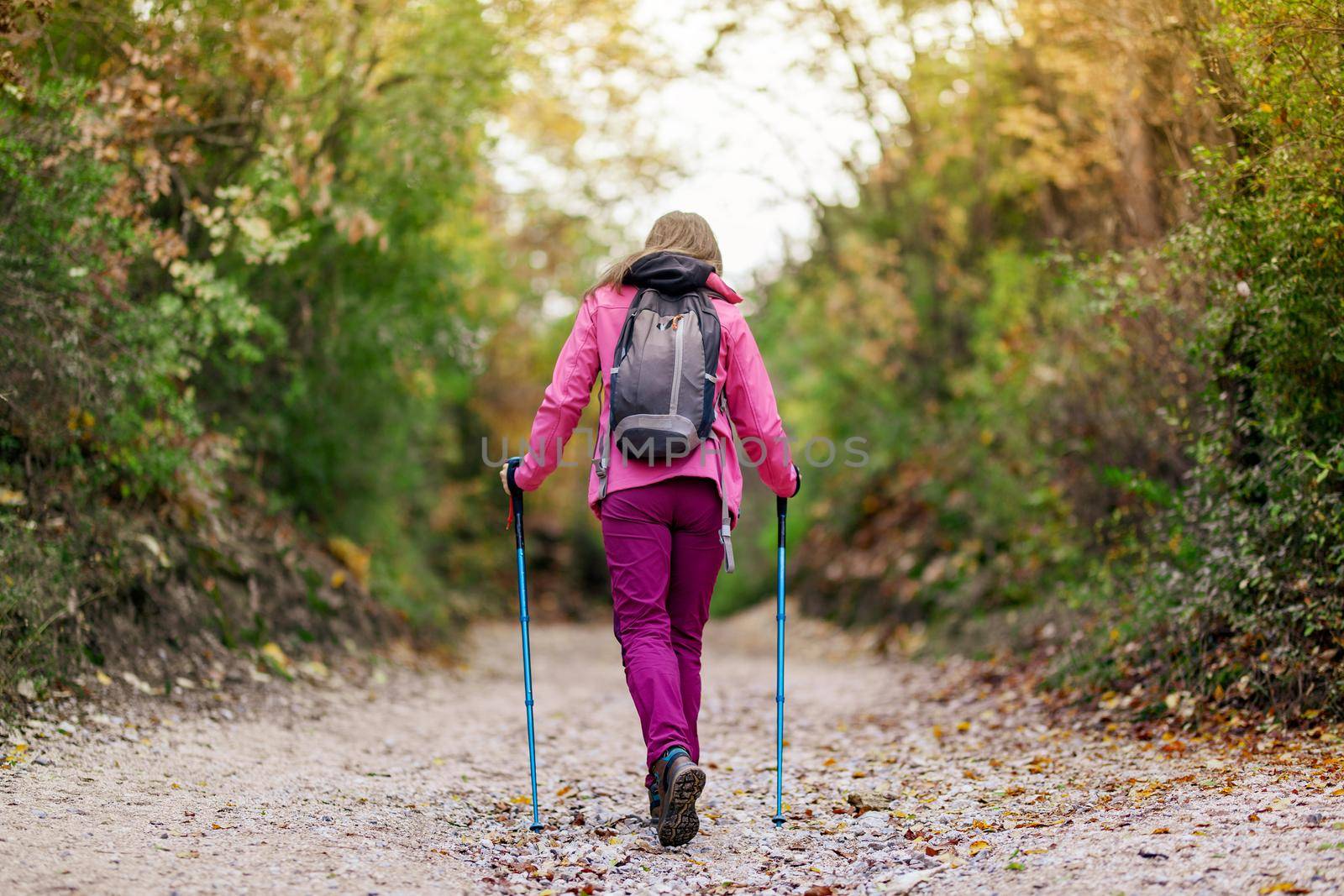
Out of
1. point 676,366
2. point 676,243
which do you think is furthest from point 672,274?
point 676,366

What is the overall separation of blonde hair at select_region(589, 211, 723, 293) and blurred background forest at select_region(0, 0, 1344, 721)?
2.33m

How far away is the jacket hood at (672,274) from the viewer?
14.6 ft

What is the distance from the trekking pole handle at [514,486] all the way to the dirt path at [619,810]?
1233 millimetres

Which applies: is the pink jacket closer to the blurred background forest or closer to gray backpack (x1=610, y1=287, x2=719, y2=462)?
gray backpack (x1=610, y1=287, x2=719, y2=462)

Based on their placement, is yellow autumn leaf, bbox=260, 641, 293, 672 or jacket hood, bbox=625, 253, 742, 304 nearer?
jacket hood, bbox=625, 253, 742, 304

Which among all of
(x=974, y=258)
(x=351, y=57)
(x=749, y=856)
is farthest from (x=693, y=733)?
(x=974, y=258)

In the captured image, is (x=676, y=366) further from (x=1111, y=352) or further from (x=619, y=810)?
(x=1111, y=352)

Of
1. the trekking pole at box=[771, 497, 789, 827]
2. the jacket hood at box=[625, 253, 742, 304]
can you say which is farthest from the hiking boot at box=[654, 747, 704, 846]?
the jacket hood at box=[625, 253, 742, 304]

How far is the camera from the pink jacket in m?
4.48

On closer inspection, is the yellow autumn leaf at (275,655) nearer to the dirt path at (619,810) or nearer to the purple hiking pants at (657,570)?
the dirt path at (619,810)

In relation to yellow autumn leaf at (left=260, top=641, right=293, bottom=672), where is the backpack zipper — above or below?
above

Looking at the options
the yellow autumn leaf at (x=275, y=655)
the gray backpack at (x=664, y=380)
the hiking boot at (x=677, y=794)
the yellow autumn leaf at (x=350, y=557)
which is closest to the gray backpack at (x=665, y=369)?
the gray backpack at (x=664, y=380)

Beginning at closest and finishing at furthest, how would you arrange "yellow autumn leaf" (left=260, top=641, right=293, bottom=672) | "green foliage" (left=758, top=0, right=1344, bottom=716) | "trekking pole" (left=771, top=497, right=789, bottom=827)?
"trekking pole" (left=771, top=497, right=789, bottom=827), "green foliage" (left=758, top=0, right=1344, bottom=716), "yellow autumn leaf" (left=260, top=641, right=293, bottom=672)

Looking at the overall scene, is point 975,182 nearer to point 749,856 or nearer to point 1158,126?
point 1158,126
